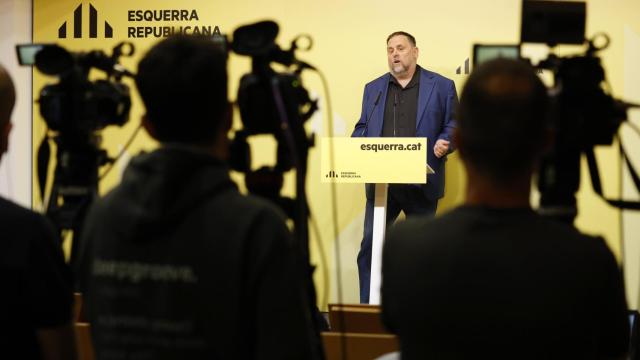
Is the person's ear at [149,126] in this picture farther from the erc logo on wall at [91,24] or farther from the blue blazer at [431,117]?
the erc logo on wall at [91,24]

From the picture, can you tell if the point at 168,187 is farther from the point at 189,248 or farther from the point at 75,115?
the point at 75,115

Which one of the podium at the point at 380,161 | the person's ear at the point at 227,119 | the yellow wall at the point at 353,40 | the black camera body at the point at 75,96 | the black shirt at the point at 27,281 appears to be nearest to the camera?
the person's ear at the point at 227,119

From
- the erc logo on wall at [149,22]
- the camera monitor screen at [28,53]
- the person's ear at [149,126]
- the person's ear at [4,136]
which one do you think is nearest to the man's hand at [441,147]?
the erc logo on wall at [149,22]

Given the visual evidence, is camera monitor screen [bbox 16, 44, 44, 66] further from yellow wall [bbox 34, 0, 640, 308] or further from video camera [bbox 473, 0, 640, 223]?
yellow wall [bbox 34, 0, 640, 308]

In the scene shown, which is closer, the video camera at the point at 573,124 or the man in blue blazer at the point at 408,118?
the video camera at the point at 573,124

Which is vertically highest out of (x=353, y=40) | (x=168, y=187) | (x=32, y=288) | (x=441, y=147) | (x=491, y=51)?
(x=353, y=40)

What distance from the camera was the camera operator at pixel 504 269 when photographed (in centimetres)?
118

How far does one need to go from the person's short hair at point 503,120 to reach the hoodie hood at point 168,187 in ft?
1.31

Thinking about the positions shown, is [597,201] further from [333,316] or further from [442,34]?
[333,316]

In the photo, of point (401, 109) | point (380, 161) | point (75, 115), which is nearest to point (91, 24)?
point (401, 109)

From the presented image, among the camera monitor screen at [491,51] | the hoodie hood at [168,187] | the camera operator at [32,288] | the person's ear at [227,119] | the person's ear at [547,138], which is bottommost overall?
the camera operator at [32,288]

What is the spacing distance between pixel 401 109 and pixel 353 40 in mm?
828

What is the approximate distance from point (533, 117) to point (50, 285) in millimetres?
899

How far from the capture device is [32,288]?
4.57ft
